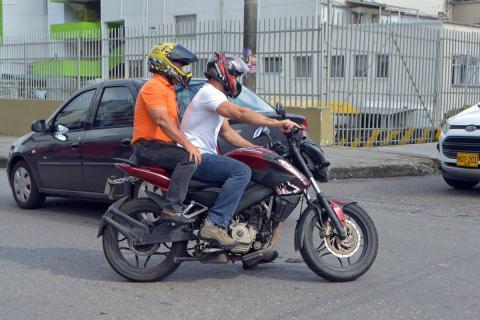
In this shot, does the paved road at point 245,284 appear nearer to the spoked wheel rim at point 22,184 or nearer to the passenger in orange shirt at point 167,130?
the passenger in orange shirt at point 167,130

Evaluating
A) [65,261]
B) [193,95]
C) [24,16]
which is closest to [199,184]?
[65,261]

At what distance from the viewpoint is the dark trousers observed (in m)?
5.42

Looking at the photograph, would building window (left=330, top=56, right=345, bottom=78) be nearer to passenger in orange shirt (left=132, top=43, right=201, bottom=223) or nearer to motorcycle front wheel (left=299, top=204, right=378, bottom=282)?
passenger in orange shirt (left=132, top=43, right=201, bottom=223)

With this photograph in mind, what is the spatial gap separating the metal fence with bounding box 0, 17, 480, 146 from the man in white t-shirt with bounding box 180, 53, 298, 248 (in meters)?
8.73

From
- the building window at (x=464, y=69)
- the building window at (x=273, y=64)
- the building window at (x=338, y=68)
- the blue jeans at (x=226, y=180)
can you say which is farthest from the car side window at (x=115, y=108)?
the building window at (x=464, y=69)

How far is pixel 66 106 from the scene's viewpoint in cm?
877

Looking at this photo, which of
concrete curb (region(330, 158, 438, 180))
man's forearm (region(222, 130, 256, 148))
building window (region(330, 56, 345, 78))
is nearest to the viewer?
man's forearm (region(222, 130, 256, 148))

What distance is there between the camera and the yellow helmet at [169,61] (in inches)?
224

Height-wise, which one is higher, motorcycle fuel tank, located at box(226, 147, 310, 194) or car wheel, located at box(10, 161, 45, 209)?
motorcycle fuel tank, located at box(226, 147, 310, 194)

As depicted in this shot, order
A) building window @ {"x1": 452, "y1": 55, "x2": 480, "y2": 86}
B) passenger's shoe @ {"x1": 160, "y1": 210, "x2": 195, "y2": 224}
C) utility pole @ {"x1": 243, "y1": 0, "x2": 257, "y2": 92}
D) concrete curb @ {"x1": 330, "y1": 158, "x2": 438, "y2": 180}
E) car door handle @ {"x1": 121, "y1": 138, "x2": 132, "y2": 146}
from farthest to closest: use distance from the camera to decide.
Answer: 1. building window @ {"x1": 452, "y1": 55, "x2": 480, "y2": 86}
2. utility pole @ {"x1": 243, "y1": 0, "x2": 257, "y2": 92}
3. concrete curb @ {"x1": 330, "y1": 158, "x2": 438, "y2": 180}
4. car door handle @ {"x1": 121, "y1": 138, "x2": 132, "y2": 146}
5. passenger's shoe @ {"x1": 160, "y1": 210, "x2": 195, "y2": 224}

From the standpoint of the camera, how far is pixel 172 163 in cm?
552

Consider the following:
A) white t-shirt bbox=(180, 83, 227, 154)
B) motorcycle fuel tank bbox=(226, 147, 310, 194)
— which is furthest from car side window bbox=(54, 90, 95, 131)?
motorcycle fuel tank bbox=(226, 147, 310, 194)

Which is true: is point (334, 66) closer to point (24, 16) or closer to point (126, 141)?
point (126, 141)

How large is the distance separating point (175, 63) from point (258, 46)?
9406 millimetres
